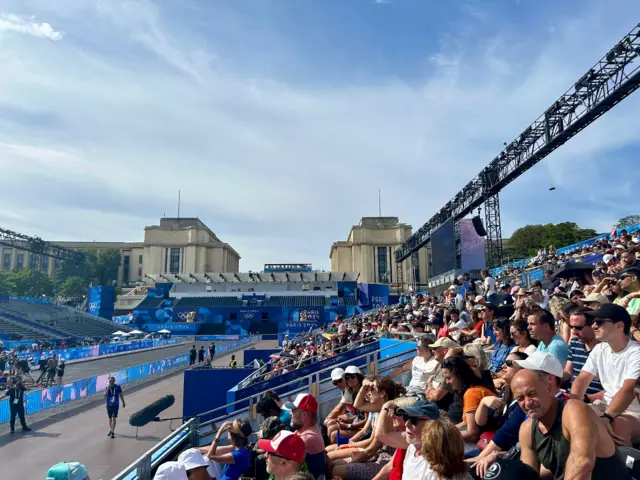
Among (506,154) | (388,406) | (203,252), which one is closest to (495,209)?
(506,154)

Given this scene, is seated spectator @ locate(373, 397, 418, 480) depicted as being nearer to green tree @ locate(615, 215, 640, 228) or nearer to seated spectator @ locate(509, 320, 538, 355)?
seated spectator @ locate(509, 320, 538, 355)

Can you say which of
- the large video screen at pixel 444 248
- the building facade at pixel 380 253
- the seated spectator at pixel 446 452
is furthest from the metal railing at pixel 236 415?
the building facade at pixel 380 253

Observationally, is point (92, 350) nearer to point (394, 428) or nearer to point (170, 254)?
point (394, 428)

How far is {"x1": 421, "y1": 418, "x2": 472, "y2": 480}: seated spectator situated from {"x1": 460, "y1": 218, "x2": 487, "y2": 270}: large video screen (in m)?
27.0

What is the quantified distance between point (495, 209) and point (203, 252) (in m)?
73.6

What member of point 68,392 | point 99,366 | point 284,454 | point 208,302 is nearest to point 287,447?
point 284,454

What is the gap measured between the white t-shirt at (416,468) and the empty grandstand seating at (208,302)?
2077 inches

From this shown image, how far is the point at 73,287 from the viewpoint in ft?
272

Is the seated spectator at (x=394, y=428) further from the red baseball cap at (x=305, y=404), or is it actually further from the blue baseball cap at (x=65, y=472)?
the blue baseball cap at (x=65, y=472)

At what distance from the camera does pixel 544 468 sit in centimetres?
237

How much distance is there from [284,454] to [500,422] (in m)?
1.68

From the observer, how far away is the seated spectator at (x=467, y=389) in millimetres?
3463

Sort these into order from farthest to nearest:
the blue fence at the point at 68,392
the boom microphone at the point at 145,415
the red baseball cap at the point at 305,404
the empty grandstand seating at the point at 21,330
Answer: the empty grandstand seating at the point at 21,330
the blue fence at the point at 68,392
the boom microphone at the point at 145,415
the red baseball cap at the point at 305,404

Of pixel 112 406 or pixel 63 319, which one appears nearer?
pixel 112 406
